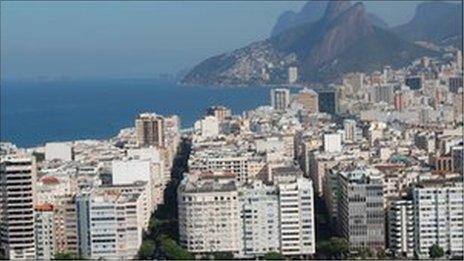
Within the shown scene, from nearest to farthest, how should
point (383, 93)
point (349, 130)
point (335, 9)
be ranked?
1. point (349, 130)
2. point (383, 93)
3. point (335, 9)

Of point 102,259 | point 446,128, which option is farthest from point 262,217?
point 446,128

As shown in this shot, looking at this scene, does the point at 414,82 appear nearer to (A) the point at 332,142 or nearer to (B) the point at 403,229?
(A) the point at 332,142

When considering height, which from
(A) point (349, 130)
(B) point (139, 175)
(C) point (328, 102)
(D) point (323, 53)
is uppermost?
(D) point (323, 53)

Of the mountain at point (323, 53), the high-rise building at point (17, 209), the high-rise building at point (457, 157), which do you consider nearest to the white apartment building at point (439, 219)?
the high-rise building at point (457, 157)

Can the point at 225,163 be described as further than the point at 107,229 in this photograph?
Yes

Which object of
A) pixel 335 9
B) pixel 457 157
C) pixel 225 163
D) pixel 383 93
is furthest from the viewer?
pixel 335 9

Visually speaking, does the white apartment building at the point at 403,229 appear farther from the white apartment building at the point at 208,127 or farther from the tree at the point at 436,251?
the white apartment building at the point at 208,127

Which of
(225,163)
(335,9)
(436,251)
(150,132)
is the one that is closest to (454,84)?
(150,132)
